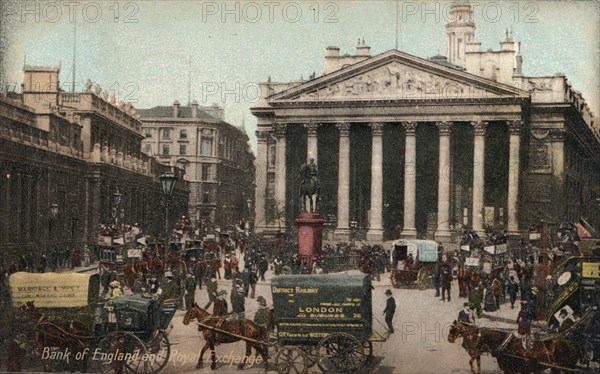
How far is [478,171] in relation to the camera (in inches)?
1761

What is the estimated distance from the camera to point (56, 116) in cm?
2581

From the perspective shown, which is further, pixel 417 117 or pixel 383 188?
pixel 383 188

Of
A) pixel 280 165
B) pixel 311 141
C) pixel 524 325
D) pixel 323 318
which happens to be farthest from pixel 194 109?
pixel 311 141

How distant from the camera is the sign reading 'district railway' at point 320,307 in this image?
17094 millimetres

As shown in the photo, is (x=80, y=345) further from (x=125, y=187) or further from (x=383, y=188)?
(x=383, y=188)

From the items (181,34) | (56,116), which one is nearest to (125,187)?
(56,116)

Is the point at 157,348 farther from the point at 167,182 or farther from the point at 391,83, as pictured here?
the point at 391,83

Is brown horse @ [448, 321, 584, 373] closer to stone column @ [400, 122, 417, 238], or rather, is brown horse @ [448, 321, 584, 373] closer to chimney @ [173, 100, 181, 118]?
chimney @ [173, 100, 181, 118]

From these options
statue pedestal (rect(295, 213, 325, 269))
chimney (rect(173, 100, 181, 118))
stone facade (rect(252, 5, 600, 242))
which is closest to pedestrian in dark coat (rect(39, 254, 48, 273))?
chimney (rect(173, 100, 181, 118))

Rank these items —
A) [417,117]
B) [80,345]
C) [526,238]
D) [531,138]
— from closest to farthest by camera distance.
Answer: [80,345] → [526,238] → [531,138] → [417,117]

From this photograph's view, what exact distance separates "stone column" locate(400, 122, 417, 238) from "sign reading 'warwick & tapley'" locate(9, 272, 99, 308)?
92.3 feet

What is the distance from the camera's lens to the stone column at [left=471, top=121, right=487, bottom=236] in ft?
143

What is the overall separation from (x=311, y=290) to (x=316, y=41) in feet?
30.6

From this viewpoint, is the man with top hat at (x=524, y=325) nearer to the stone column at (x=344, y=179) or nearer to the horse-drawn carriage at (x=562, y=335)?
the horse-drawn carriage at (x=562, y=335)
